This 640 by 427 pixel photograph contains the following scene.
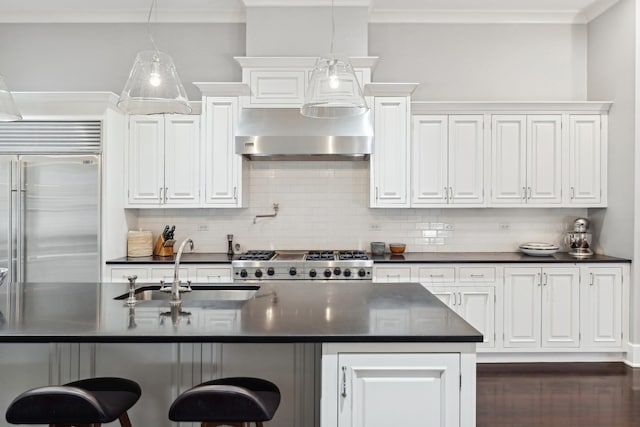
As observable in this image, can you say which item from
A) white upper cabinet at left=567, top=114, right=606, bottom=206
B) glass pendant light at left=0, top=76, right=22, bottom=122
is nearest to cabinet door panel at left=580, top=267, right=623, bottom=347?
white upper cabinet at left=567, top=114, right=606, bottom=206

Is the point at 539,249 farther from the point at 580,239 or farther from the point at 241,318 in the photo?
the point at 241,318

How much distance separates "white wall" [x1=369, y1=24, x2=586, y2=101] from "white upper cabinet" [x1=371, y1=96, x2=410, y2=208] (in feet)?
2.02

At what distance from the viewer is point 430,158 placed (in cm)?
473

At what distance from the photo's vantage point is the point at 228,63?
5.14 m

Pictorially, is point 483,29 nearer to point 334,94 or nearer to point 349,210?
point 349,210

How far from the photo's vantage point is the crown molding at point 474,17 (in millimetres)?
5000

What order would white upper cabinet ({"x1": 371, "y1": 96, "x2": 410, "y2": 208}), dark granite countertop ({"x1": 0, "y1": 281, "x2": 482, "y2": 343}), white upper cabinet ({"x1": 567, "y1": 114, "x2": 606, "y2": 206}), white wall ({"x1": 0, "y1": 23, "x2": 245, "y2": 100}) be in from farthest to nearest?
white wall ({"x1": 0, "y1": 23, "x2": 245, "y2": 100}) → white upper cabinet ({"x1": 567, "y1": 114, "x2": 606, "y2": 206}) → white upper cabinet ({"x1": 371, "y1": 96, "x2": 410, "y2": 208}) → dark granite countertop ({"x1": 0, "y1": 281, "x2": 482, "y2": 343})

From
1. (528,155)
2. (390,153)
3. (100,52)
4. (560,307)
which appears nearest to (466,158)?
(528,155)

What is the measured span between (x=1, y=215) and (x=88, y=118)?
1.13 m

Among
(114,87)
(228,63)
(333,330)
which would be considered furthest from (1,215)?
(333,330)

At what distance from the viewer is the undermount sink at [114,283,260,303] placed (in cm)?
275

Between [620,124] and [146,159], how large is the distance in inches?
175

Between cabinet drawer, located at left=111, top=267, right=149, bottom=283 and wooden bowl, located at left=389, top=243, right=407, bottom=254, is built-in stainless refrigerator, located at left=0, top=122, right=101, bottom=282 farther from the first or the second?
wooden bowl, located at left=389, top=243, right=407, bottom=254

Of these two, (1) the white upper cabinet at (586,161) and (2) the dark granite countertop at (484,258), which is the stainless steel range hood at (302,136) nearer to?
(2) the dark granite countertop at (484,258)
